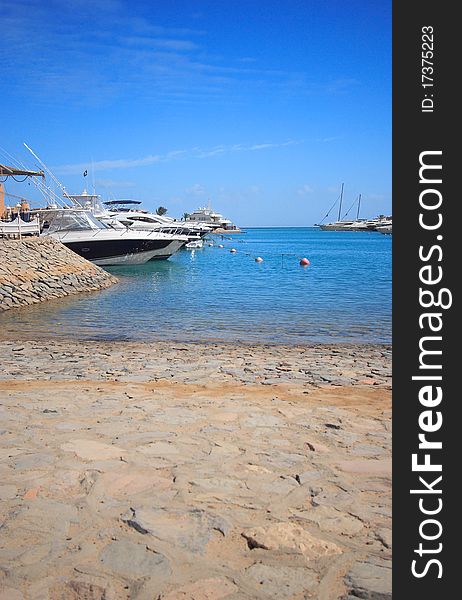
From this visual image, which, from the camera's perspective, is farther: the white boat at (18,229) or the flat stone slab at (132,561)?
the white boat at (18,229)

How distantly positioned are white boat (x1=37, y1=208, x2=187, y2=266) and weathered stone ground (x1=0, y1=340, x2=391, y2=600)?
1186 inches

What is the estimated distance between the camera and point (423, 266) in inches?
101

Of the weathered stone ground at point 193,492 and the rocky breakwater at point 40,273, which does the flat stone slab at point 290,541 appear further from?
the rocky breakwater at point 40,273

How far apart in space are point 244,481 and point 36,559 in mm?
1533

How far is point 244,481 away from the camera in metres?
3.99

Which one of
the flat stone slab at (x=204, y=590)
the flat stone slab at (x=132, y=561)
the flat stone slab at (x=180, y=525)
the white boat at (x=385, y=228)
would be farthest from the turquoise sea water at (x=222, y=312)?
the white boat at (x=385, y=228)

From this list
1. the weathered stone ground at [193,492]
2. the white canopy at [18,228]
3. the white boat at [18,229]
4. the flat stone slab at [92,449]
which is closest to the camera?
the weathered stone ground at [193,492]

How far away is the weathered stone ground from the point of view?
2.86 m

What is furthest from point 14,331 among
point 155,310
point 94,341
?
point 155,310

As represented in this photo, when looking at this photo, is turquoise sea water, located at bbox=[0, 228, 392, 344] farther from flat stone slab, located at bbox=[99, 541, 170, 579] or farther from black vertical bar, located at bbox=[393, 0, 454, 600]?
black vertical bar, located at bbox=[393, 0, 454, 600]

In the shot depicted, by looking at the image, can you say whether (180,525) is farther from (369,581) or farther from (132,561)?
(369,581)

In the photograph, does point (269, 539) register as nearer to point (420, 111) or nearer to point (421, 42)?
point (420, 111)

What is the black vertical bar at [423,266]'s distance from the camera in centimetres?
255

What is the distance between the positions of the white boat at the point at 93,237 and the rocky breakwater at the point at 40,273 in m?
7.61
